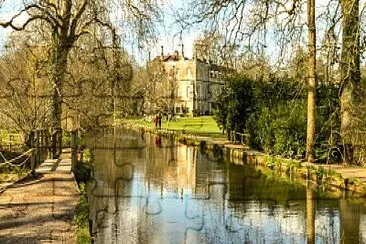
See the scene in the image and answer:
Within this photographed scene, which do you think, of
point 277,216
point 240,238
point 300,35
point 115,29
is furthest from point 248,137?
point 240,238

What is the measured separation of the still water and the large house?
1085 centimetres

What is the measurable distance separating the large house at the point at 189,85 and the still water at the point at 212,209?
10.8 meters

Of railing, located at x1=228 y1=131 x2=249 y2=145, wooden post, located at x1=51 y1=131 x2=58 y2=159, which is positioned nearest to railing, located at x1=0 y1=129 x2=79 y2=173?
wooden post, located at x1=51 y1=131 x2=58 y2=159

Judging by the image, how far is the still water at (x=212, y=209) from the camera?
843 cm

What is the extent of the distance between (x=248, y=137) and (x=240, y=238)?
46.0ft

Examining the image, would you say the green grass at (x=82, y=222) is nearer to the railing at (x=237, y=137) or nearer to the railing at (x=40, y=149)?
the railing at (x=40, y=149)

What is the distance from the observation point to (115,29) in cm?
1555

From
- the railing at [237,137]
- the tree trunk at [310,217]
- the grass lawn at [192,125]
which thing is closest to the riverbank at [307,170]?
the tree trunk at [310,217]

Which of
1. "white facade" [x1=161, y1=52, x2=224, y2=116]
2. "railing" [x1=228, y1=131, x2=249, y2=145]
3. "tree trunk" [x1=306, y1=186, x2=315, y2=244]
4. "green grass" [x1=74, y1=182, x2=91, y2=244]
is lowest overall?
"tree trunk" [x1=306, y1=186, x2=315, y2=244]

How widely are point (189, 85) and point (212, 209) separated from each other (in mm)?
22621

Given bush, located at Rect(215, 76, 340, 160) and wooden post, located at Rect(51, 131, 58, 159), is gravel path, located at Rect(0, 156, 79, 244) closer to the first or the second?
wooden post, located at Rect(51, 131, 58, 159)

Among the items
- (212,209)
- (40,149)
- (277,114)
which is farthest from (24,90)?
(212,209)

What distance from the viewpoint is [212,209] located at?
33.8 ft

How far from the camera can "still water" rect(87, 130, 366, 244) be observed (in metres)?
8.43
